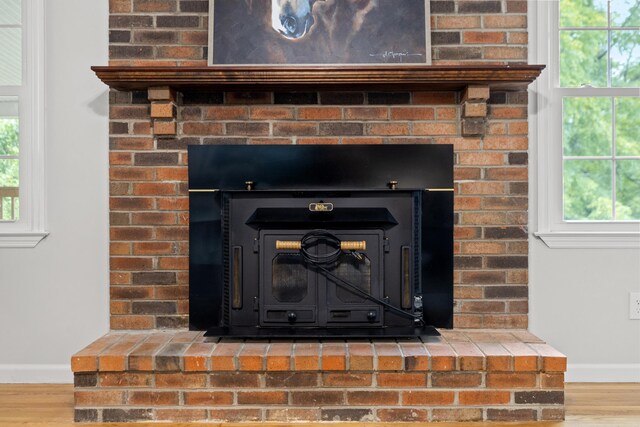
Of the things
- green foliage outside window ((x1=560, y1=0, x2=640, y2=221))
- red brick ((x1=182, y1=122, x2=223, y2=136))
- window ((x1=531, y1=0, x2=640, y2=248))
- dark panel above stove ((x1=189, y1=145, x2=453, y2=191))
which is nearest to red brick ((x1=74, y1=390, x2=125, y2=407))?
dark panel above stove ((x1=189, y1=145, x2=453, y2=191))

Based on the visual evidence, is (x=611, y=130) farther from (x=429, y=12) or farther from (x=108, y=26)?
(x=108, y=26)

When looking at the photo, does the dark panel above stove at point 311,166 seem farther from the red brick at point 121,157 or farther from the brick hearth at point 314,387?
the brick hearth at point 314,387

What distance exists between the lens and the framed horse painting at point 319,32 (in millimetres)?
2377

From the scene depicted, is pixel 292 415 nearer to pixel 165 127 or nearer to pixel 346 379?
pixel 346 379

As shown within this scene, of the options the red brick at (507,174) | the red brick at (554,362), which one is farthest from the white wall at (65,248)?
the red brick at (554,362)

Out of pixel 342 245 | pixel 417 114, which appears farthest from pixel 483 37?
pixel 342 245

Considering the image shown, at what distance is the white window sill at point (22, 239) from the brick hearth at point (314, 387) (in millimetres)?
717

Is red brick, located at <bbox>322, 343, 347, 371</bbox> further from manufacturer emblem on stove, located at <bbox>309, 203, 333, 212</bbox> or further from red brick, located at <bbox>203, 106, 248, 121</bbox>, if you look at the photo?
red brick, located at <bbox>203, 106, 248, 121</bbox>

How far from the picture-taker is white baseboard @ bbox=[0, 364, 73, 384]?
2475mm

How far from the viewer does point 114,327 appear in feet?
8.02

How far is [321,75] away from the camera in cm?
222

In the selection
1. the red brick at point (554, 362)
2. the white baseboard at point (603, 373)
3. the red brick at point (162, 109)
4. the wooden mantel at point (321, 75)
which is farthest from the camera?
the white baseboard at point (603, 373)

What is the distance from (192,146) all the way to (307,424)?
1.28 metres

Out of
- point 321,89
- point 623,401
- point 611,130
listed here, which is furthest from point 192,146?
point 623,401
